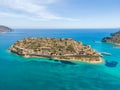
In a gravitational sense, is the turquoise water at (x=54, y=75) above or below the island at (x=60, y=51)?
below

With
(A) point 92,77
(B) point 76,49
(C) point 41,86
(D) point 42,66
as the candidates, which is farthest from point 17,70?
(B) point 76,49

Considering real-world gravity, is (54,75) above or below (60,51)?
below

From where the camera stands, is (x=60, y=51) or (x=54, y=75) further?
(x=60, y=51)

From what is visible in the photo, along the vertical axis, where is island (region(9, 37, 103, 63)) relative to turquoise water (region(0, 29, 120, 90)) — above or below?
above

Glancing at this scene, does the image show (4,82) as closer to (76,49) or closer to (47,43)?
(76,49)

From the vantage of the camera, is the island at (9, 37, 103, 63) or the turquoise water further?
the island at (9, 37, 103, 63)

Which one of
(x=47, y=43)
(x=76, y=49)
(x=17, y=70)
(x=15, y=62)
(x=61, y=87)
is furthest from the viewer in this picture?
(x=47, y=43)

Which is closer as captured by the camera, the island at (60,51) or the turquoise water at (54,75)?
the turquoise water at (54,75)

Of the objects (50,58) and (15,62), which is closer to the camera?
(15,62)

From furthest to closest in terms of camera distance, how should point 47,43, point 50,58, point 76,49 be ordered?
1. point 47,43
2. point 76,49
3. point 50,58

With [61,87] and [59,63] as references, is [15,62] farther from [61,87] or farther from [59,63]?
[61,87]
